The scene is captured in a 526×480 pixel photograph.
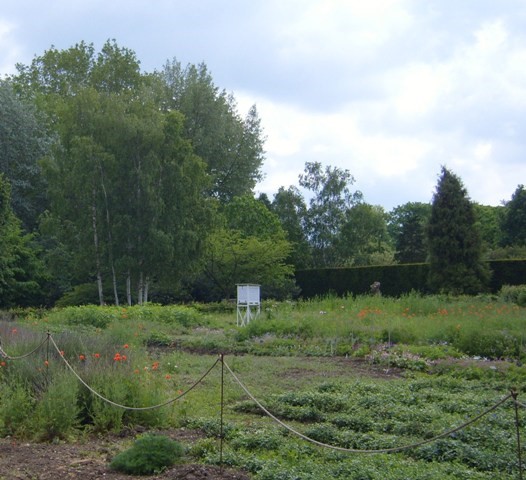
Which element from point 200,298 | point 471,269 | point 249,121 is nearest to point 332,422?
point 471,269

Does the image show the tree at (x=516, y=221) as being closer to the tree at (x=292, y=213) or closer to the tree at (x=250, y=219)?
the tree at (x=292, y=213)

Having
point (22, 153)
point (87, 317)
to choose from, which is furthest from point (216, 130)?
point (87, 317)

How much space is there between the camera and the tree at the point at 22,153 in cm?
3859

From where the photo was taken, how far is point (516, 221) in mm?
47875

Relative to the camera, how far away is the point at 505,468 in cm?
612

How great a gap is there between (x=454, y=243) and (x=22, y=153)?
24.2 meters

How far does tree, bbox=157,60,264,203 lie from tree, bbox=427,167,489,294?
16.1m

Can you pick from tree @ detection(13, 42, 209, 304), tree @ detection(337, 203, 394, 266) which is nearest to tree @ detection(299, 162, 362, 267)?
tree @ detection(337, 203, 394, 266)

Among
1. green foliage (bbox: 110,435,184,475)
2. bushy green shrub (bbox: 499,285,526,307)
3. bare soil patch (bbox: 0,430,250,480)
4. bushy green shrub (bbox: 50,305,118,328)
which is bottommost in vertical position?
bare soil patch (bbox: 0,430,250,480)

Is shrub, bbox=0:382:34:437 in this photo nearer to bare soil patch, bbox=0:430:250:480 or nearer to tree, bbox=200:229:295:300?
bare soil patch, bbox=0:430:250:480

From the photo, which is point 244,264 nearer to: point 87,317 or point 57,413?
point 87,317

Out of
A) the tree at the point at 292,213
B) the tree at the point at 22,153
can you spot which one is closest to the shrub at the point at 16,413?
the tree at the point at 22,153

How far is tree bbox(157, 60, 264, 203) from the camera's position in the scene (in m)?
42.5

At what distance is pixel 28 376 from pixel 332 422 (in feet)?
12.8
